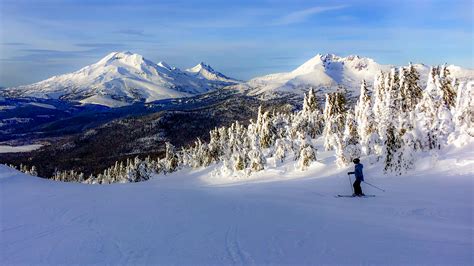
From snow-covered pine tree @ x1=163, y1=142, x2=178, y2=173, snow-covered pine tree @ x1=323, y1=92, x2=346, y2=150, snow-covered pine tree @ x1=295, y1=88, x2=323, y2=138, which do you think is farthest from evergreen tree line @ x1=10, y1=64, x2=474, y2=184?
snow-covered pine tree @ x1=163, y1=142, x2=178, y2=173

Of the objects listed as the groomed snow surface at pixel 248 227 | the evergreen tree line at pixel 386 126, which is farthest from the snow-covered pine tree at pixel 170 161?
the groomed snow surface at pixel 248 227

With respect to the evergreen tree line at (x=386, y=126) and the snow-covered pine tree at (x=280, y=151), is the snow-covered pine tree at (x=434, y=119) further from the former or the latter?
the snow-covered pine tree at (x=280, y=151)

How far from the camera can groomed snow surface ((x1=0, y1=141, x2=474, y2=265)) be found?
959cm

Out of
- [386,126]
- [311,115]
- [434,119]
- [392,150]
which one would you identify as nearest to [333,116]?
[434,119]

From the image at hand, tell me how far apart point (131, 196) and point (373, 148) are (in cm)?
1970

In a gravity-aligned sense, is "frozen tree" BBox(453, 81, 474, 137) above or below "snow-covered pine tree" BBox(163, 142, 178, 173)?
above

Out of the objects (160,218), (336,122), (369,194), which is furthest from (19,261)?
(336,122)

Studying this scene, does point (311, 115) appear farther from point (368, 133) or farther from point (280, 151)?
point (368, 133)

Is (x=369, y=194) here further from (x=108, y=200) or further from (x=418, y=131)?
(x=108, y=200)

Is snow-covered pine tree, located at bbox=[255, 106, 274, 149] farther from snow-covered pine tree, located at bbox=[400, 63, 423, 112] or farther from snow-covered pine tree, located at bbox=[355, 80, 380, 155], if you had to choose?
snow-covered pine tree, located at bbox=[355, 80, 380, 155]

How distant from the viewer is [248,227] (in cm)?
1257

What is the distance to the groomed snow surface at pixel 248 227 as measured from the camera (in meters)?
9.59

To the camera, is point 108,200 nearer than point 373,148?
Yes

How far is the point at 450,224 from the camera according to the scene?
1275cm
